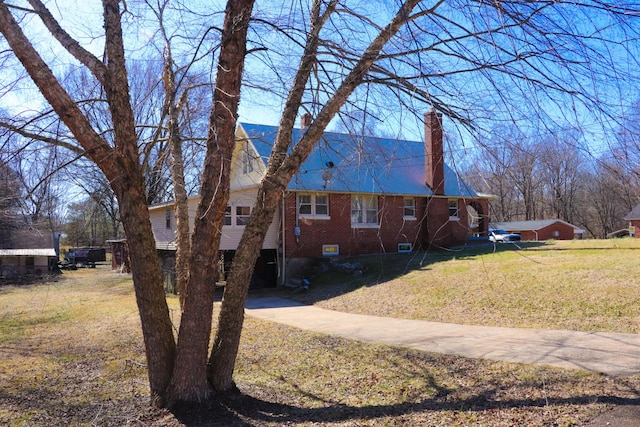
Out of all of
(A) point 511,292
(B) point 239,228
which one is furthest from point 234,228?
(A) point 511,292

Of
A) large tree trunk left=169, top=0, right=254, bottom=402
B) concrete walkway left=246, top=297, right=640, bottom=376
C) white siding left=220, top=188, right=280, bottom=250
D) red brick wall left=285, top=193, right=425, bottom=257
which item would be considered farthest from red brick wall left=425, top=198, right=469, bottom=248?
large tree trunk left=169, top=0, right=254, bottom=402

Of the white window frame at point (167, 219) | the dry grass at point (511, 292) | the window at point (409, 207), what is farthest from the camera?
the window at point (409, 207)

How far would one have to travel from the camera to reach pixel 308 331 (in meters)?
10.8

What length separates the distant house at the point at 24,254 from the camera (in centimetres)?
3244

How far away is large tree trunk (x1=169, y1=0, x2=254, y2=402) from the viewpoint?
542 centimetres

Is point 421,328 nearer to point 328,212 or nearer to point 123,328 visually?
point 123,328

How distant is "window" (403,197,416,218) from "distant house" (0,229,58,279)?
75.4ft

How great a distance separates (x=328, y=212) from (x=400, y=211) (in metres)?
3.59

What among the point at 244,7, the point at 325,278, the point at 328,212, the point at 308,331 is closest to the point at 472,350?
the point at 308,331

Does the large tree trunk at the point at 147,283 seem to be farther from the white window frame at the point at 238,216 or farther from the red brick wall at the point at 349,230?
the white window frame at the point at 238,216

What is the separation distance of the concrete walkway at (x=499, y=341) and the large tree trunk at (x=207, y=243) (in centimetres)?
409

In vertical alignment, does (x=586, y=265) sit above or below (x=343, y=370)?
above

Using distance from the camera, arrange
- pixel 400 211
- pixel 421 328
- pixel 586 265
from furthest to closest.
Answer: pixel 400 211
pixel 586 265
pixel 421 328

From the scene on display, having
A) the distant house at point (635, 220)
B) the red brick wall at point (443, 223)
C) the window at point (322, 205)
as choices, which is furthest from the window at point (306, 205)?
the distant house at point (635, 220)
